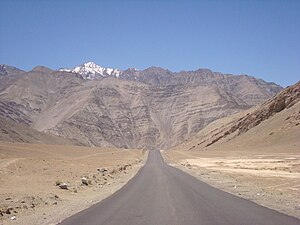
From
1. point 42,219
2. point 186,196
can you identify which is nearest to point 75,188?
point 186,196

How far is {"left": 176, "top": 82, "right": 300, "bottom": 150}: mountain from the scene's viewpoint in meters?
97.2

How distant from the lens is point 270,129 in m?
110

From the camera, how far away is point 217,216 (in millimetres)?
13727

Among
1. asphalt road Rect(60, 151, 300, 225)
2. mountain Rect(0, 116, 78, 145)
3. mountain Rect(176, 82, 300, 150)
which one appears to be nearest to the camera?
asphalt road Rect(60, 151, 300, 225)

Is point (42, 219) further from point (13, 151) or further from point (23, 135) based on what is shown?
point (23, 135)

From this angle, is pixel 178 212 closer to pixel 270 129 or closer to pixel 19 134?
pixel 270 129

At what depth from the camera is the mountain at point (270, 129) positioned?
97.2 metres

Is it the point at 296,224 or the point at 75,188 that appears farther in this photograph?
the point at 75,188

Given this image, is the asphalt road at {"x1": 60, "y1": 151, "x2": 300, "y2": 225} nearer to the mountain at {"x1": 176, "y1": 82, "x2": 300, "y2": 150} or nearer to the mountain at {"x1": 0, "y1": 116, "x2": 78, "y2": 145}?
the mountain at {"x1": 176, "y1": 82, "x2": 300, "y2": 150}

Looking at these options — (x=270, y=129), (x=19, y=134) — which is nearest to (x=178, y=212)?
(x=270, y=129)

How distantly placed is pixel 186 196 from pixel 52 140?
443 ft

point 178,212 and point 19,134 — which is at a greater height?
point 19,134

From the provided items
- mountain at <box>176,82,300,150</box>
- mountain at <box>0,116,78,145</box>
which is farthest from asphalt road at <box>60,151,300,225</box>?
mountain at <box>0,116,78,145</box>

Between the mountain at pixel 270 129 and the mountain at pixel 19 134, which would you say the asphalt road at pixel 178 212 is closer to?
the mountain at pixel 270 129
